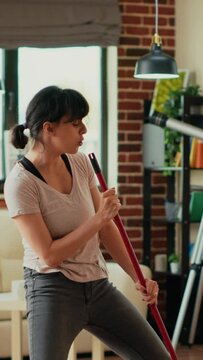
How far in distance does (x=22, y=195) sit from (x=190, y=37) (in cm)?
363

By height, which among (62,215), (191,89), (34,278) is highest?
→ (191,89)

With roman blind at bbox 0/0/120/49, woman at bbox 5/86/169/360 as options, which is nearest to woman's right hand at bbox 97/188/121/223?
woman at bbox 5/86/169/360

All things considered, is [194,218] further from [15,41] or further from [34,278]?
[34,278]

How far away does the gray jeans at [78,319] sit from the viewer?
7.74 ft

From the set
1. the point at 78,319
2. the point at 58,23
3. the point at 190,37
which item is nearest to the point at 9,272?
the point at 58,23

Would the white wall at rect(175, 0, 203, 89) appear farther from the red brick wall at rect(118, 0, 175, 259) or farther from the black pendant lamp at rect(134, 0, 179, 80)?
the black pendant lamp at rect(134, 0, 179, 80)

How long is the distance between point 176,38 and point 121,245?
11.7 ft

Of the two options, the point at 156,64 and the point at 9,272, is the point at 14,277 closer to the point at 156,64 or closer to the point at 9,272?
the point at 9,272

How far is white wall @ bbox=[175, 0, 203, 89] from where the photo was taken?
5.66 meters

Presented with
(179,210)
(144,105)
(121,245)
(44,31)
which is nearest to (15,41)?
(44,31)

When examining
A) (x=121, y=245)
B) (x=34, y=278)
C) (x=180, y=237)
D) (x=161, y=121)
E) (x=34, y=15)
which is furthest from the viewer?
(x=180, y=237)

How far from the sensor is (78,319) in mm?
2420

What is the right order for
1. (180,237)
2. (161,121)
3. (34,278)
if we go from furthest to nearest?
(180,237) < (161,121) < (34,278)

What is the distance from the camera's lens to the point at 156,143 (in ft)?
18.5
